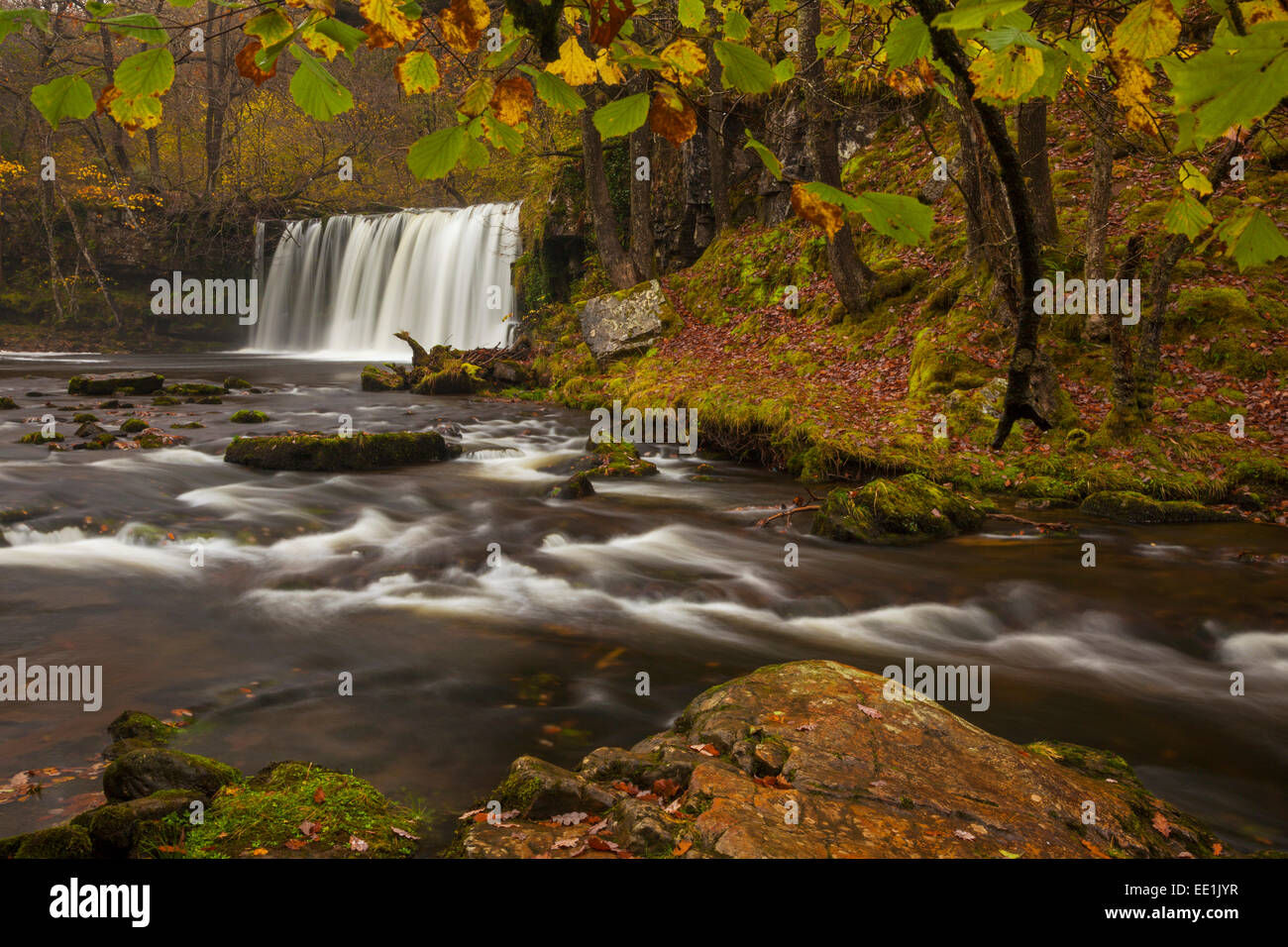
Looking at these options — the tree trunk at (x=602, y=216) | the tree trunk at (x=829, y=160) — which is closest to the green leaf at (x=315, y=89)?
the tree trunk at (x=829, y=160)

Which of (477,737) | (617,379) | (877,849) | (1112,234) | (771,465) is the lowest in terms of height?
(477,737)

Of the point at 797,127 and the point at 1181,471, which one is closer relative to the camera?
the point at 1181,471

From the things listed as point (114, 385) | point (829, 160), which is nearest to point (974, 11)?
point (829, 160)

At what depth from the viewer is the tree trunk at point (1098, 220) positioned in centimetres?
913

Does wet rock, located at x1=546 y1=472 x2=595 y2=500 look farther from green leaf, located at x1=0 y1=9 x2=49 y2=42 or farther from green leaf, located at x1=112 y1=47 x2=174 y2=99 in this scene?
green leaf, located at x1=0 y1=9 x2=49 y2=42

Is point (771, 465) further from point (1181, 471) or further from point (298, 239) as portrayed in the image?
point (298, 239)

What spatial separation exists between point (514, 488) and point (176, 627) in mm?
5241

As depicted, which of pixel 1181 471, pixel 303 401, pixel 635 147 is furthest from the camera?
pixel 635 147

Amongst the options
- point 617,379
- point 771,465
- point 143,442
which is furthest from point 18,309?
point 771,465

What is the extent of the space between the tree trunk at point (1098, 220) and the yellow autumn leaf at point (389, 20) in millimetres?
9115

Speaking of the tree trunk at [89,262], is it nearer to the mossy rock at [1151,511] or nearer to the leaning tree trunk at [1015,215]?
the mossy rock at [1151,511]

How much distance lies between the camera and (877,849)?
262 cm

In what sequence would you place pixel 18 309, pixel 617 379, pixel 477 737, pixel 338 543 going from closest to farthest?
pixel 477 737
pixel 338 543
pixel 617 379
pixel 18 309

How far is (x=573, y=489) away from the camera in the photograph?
1012 centimetres
